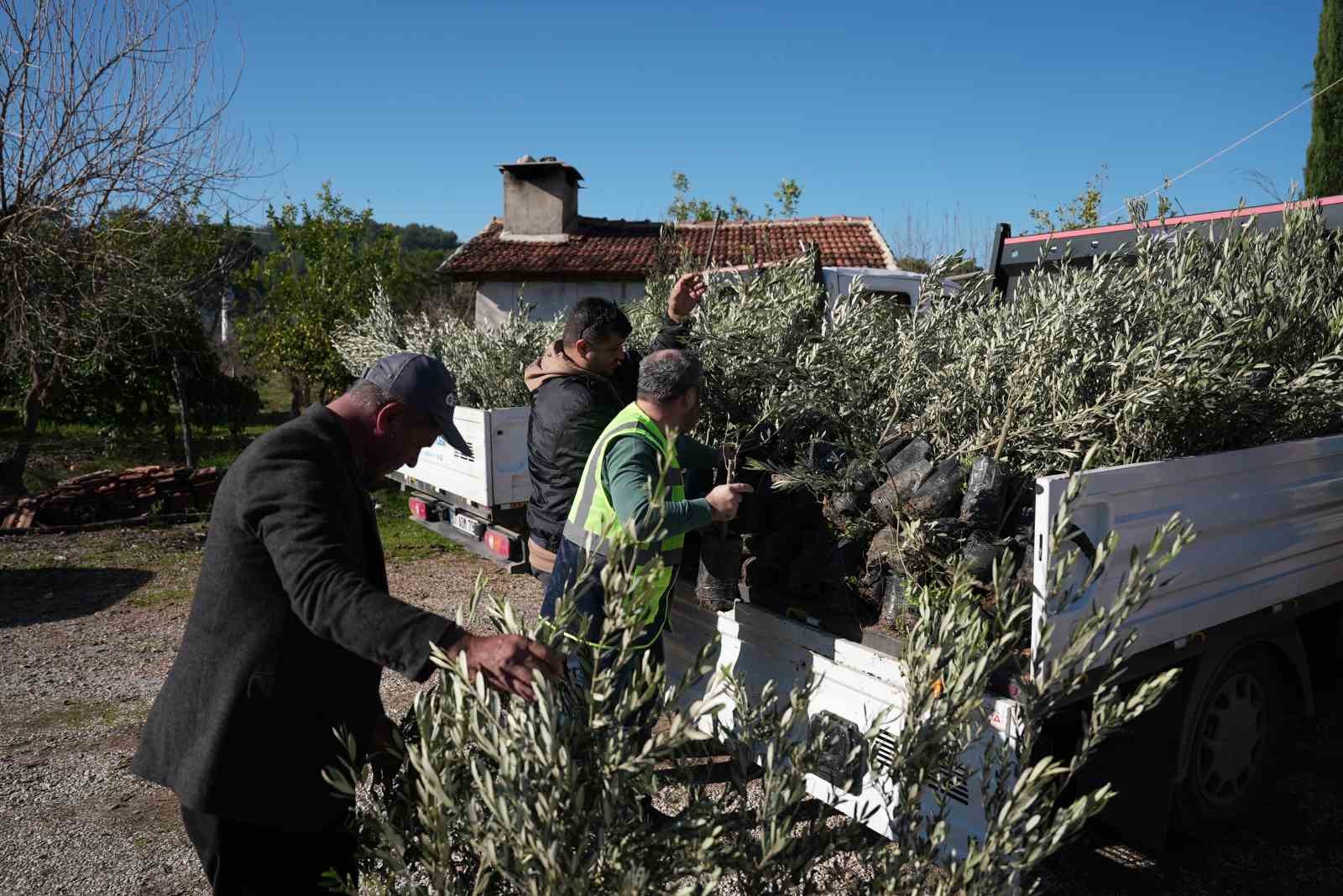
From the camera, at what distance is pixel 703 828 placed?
176 centimetres

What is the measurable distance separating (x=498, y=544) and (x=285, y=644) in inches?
141

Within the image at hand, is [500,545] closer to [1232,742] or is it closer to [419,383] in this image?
[419,383]

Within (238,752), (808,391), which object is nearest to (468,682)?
(238,752)

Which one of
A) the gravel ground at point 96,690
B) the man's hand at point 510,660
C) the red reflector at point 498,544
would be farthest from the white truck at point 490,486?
the man's hand at point 510,660

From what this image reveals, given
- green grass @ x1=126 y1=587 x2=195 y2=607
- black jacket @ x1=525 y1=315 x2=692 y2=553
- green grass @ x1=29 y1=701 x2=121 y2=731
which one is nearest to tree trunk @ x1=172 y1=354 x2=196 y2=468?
green grass @ x1=126 y1=587 x2=195 y2=607

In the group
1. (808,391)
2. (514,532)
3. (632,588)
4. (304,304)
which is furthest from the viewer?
(304,304)

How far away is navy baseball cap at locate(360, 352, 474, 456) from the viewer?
2197mm

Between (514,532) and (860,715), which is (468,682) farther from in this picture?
(514,532)

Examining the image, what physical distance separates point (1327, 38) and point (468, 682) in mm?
17159

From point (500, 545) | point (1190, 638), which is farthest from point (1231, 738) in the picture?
point (500, 545)

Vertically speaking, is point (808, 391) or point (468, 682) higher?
point (808, 391)

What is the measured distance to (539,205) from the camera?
25.8 m

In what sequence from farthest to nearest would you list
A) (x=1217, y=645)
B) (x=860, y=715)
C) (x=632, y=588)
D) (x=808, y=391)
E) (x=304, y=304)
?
(x=304, y=304) < (x=808, y=391) < (x=1217, y=645) < (x=860, y=715) < (x=632, y=588)

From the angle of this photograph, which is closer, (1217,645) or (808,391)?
(1217,645)
